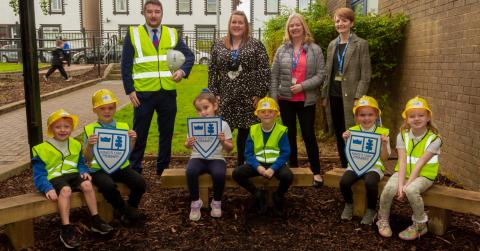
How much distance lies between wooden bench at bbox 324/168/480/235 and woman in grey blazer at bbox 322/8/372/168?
97 centimetres

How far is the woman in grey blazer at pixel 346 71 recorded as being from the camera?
5.19 meters

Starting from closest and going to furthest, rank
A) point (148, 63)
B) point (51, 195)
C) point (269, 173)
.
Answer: point (51, 195) → point (269, 173) → point (148, 63)

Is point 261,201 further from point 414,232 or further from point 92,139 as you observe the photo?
point 92,139

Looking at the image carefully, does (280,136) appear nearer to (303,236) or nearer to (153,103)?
(303,236)

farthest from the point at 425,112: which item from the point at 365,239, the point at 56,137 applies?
the point at 56,137

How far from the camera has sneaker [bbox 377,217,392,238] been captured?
4.12 m

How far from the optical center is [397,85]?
24.7 ft

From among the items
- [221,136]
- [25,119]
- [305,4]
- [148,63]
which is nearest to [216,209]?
[221,136]

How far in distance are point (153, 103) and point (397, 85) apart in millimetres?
4128

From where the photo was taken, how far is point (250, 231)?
169 inches

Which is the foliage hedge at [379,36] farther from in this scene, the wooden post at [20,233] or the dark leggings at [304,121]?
the wooden post at [20,233]

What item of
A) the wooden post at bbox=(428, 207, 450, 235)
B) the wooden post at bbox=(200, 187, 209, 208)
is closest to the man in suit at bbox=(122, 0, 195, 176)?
the wooden post at bbox=(200, 187, 209, 208)

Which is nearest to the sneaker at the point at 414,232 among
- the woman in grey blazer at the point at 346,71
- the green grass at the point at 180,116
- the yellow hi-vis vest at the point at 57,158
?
the woman in grey blazer at the point at 346,71

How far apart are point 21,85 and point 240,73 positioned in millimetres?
13327
